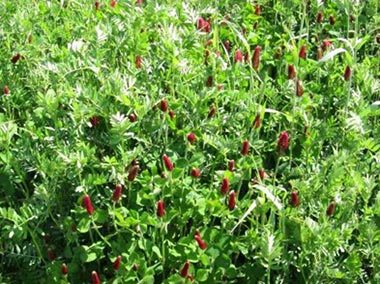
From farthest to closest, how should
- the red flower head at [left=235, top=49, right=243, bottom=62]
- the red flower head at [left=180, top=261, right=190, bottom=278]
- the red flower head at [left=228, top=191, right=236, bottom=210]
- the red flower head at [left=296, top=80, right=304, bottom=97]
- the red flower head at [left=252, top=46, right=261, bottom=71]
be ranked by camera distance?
the red flower head at [left=235, top=49, right=243, bottom=62], the red flower head at [left=252, top=46, right=261, bottom=71], the red flower head at [left=296, top=80, right=304, bottom=97], the red flower head at [left=228, top=191, right=236, bottom=210], the red flower head at [left=180, top=261, right=190, bottom=278]

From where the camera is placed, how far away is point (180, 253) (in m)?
2.41

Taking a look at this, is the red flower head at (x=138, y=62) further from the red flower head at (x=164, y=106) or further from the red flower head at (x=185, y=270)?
the red flower head at (x=185, y=270)

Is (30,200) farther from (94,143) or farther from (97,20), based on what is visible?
(97,20)

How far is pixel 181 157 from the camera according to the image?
260 centimetres

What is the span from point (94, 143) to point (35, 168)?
0.69ft

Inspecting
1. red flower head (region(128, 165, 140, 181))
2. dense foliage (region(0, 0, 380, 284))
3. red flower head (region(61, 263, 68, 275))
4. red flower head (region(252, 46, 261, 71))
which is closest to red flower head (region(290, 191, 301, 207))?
dense foliage (region(0, 0, 380, 284))

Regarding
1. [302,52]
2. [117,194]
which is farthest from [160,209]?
[302,52]

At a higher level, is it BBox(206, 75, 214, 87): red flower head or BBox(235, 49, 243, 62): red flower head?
BBox(235, 49, 243, 62): red flower head

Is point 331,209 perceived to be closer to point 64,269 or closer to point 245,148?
point 245,148

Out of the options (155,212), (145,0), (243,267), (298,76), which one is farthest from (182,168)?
(145,0)

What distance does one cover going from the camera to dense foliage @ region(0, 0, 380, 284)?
2410 millimetres

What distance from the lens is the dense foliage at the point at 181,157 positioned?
7.91 feet

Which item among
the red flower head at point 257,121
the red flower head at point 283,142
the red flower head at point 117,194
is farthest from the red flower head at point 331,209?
the red flower head at point 117,194

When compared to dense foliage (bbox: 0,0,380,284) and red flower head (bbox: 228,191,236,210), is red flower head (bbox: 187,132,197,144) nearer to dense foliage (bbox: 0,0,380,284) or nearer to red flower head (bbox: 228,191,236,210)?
dense foliage (bbox: 0,0,380,284)
